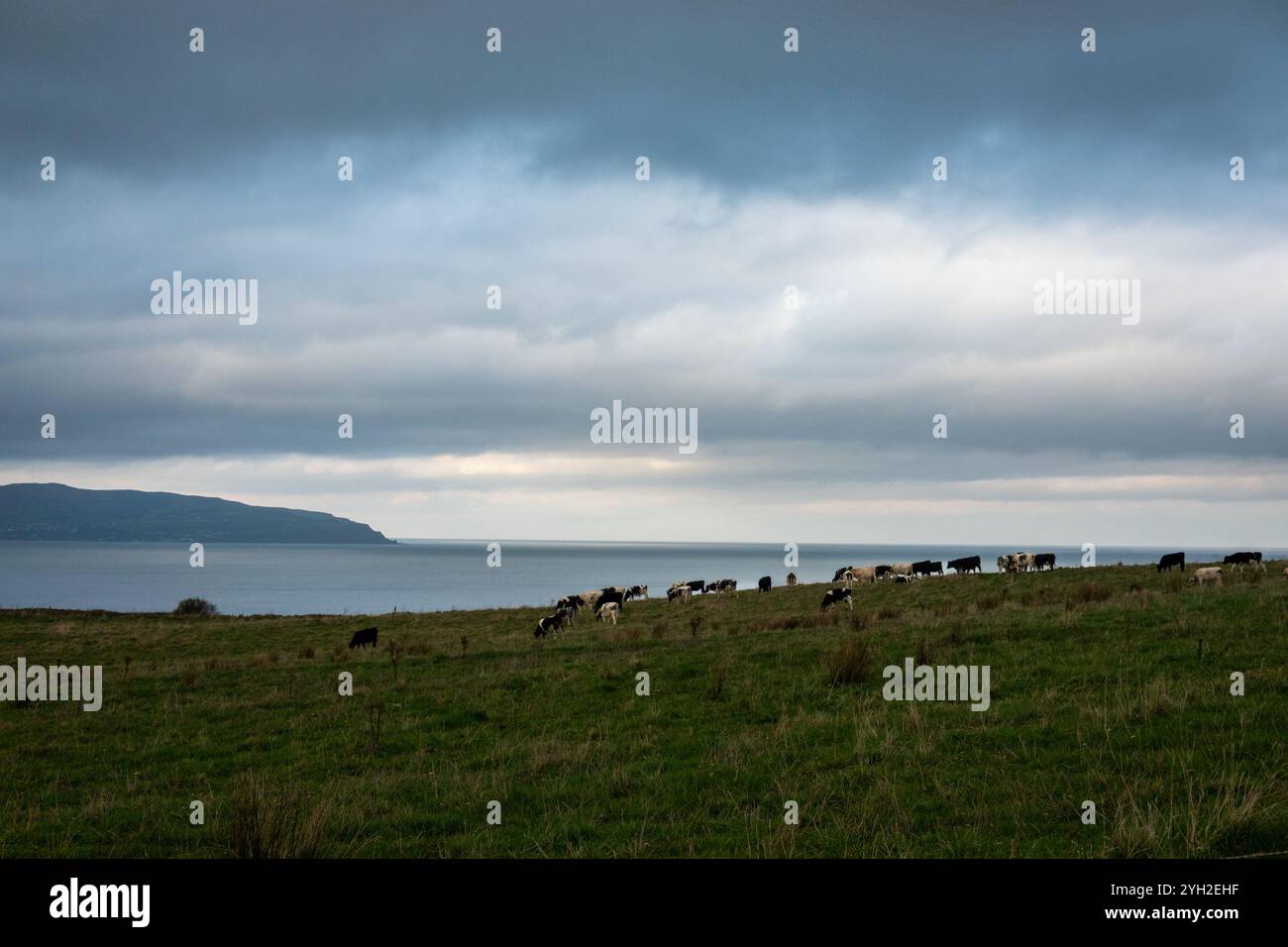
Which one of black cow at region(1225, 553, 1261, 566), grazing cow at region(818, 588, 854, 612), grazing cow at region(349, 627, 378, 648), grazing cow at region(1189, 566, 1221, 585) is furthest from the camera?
black cow at region(1225, 553, 1261, 566)

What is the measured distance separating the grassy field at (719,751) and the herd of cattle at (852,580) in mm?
10802

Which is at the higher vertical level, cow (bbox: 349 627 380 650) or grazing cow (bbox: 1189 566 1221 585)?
grazing cow (bbox: 1189 566 1221 585)

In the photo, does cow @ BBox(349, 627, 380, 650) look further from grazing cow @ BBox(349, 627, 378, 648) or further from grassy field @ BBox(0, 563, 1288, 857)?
grassy field @ BBox(0, 563, 1288, 857)

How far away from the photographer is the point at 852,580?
5212 cm

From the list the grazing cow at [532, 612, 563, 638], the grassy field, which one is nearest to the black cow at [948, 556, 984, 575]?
the grazing cow at [532, 612, 563, 638]

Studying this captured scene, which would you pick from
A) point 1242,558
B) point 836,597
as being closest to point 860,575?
point 836,597

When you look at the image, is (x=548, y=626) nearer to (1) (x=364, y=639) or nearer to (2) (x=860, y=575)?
(1) (x=364, y=639)

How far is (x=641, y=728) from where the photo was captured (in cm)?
1262

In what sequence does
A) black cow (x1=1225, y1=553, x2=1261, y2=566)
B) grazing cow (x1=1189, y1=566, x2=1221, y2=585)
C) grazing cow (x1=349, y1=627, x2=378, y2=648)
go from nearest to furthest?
grazing cow (x1=1189, y1=566, x2=1221, y2=585), grazing cow (x1=349, y1=627, x2=378, y2=648), black cow (x1=1225, y1=553, x2=1261, y2=566)

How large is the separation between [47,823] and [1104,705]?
13650 millimetres

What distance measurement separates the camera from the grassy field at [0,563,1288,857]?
754cm

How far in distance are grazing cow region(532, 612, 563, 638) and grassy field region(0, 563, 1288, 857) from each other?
890 centimetres
